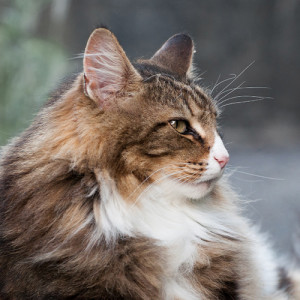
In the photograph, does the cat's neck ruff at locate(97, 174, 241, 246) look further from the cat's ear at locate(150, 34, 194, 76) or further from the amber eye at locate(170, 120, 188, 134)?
the cat's ear at locate(150, 34, 194, 76)

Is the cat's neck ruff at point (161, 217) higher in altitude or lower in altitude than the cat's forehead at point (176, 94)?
lower

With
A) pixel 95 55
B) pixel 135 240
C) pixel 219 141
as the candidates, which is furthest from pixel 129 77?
pixel 135 240

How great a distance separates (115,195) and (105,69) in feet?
1.57

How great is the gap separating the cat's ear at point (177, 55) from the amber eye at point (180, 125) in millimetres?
393

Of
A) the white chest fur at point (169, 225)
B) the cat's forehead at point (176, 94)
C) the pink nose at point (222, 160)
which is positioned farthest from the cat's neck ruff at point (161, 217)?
the cat's forehead at point (176, 94)

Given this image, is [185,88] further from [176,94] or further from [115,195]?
[115,195]

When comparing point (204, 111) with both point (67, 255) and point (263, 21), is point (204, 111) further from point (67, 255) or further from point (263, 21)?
point (263, 21)

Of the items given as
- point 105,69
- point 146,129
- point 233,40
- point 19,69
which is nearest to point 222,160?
point 146,129

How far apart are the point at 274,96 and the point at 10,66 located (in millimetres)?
3932

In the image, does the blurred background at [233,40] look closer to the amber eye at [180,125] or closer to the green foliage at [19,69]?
the green foliage at [19,69]

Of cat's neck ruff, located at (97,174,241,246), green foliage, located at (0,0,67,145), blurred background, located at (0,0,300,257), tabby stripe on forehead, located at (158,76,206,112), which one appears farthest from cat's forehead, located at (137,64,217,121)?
blurred background, located at (0,0,300,257)

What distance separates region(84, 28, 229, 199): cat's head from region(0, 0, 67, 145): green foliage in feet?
9.55

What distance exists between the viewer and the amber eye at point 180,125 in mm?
2117

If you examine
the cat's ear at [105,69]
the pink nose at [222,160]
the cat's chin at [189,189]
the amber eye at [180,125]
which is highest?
the cat's ear at [105,69]
